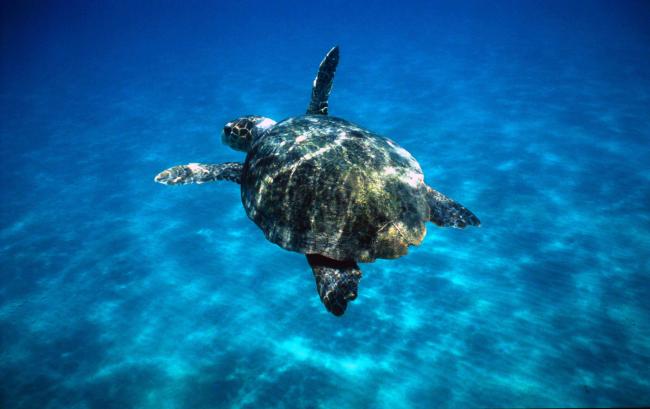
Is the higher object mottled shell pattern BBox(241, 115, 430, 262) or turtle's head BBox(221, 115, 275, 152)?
turtle's head BBox(221, 115, 275, 152)

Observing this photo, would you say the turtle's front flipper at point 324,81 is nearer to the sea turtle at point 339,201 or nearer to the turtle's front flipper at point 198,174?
the sea turtle at point 339,201

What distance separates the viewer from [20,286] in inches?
403

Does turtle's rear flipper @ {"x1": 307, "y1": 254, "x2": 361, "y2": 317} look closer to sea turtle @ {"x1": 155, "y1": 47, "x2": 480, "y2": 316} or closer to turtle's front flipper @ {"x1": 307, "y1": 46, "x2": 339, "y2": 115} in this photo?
sea turtle @ {"x1": 155, "y1": 47, "x2": 480, "y2": 316}

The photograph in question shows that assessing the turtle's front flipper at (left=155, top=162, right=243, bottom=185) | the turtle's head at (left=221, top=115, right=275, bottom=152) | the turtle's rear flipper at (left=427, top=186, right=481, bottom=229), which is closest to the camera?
the turtle's rear flipper at (left=427, top=186, right=481, bottom=229)

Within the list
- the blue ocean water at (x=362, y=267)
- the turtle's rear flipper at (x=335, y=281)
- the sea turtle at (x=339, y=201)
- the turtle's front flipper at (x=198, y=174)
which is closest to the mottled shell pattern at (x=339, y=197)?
the sea turtle at (x=339, y=201)

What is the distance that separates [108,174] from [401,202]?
1576cm

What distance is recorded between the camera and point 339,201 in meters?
4.16

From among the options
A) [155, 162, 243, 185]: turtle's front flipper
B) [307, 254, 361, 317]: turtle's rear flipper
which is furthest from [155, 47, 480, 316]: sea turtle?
[155, 162, 243, 185]: turtle's front flipper

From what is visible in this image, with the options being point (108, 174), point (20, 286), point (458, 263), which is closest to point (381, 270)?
point (458, 263)

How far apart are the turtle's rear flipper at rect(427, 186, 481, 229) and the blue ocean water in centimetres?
367

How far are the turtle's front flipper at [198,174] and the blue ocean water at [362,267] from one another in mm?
3779

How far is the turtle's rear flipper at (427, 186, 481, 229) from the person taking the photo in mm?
4918

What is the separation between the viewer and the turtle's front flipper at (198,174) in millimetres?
6188

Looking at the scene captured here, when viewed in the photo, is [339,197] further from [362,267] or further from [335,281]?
[362,267]
